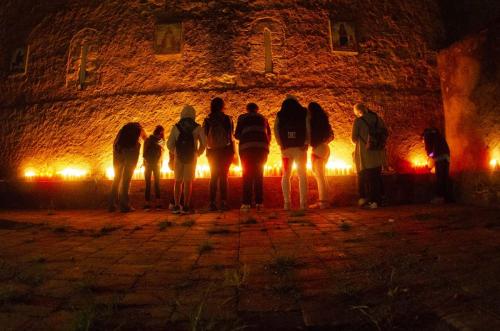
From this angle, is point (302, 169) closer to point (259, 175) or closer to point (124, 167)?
point (259, 175)

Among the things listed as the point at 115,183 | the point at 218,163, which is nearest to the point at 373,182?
the point at 218,163

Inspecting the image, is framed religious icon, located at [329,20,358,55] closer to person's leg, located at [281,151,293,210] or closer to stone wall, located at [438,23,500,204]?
stone wall, located at [438,23,500,204]

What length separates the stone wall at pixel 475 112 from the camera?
259 inches

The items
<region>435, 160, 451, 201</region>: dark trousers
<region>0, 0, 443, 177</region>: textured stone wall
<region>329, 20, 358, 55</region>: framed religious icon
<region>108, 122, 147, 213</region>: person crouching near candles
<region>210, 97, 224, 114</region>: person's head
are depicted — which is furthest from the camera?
<region>329, 20, 358, 55</region>: framed religious icon

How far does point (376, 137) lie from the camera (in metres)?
6.07

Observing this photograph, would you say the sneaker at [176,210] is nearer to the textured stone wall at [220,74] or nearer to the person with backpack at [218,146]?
the person with backpack at [218,146]

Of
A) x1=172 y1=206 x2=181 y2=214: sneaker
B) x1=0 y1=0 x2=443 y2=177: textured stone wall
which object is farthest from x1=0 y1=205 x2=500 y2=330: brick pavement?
x1=0 y1=0 x2=443 y2=177: textured stone wall

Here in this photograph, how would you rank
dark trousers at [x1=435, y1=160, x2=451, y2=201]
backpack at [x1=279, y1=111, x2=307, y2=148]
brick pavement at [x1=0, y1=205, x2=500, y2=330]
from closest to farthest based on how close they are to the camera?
brick pavement at [x1=0, y1=205, x2=500, y2=330] → backpack at [x1=279, y1=111, x2=307, y2=148] → dark trousers at [x1=435, y1=160, x2=451, y2=201]

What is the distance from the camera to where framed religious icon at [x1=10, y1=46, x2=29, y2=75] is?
980 centimetres

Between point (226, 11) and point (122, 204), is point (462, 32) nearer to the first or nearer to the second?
point (226, 11)

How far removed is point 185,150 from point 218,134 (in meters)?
0.71

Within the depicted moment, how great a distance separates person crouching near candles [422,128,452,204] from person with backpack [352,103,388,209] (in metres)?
1.43

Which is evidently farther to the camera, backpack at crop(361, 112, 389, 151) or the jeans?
backpack at crop(361, 112, 389, 151)

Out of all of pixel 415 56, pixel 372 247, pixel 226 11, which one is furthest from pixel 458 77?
pixel 372 247
